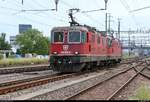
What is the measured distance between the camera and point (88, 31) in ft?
93.8

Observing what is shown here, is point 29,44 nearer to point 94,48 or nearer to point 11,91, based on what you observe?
point 94,48

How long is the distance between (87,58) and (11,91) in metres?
12.5

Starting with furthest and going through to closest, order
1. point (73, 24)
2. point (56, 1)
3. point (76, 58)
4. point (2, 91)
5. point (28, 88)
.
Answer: point (56, 1) → point (73, 24) → point (76, 58) → point (28, 88) → point (2, 91)

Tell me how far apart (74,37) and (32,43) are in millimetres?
104957

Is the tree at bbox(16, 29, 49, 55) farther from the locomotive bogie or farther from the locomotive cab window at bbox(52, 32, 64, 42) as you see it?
the locomotive bogie

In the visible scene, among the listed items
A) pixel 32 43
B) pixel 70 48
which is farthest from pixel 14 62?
pixel 32 43

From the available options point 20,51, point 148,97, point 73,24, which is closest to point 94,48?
point 73,24

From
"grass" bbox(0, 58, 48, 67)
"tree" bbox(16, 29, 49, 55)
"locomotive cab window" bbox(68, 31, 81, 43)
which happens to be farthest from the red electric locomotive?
"tree" bbox(16, 29, 49, 55)

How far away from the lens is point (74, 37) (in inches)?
1094

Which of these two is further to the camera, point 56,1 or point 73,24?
point 56,1

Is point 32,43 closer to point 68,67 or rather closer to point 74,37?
point 74,37

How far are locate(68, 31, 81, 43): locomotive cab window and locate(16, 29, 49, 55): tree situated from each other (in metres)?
98.7

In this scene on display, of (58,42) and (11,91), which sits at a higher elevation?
(58,42)

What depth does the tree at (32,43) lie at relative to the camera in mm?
128125
